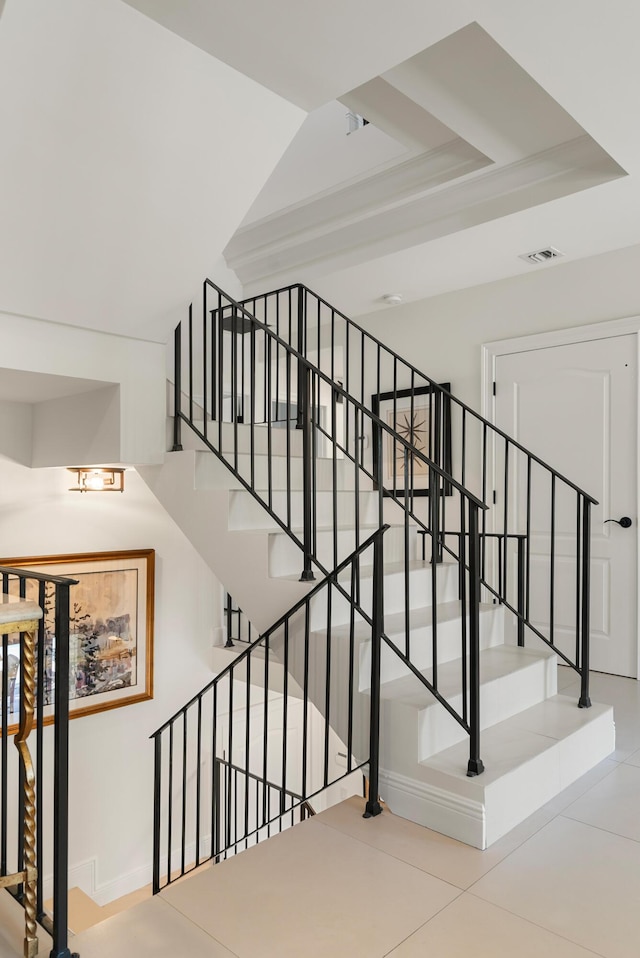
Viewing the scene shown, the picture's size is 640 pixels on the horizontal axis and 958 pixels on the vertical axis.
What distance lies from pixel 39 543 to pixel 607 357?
3849mm

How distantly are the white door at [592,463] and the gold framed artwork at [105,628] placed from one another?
278 cm

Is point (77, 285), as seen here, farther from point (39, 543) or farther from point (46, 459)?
point (39, 543)

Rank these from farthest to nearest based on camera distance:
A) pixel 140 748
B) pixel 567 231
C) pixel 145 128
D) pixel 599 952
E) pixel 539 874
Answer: pixel 140 748 < pixel 567 231 < pixel 145 128 < pixel 539 874 < pixel 599 952

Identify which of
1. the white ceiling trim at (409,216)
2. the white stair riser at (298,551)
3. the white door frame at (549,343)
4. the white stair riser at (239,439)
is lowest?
the white stair riser at (298,551)

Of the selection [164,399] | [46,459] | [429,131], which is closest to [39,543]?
[46,459]

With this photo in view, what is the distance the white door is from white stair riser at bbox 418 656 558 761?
1176 millimetres

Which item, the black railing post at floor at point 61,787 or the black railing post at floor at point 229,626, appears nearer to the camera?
the black railing post at floor at point 61,787

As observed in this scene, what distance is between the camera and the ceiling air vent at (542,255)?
4.39 metres

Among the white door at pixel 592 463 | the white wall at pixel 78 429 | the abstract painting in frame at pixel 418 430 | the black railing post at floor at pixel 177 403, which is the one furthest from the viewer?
the abstract painting in frame at pixel 418 430

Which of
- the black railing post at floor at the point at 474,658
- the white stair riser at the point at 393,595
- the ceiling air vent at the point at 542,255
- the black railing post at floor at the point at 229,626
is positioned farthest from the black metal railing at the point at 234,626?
the ceiling air vent at the point at 542,255

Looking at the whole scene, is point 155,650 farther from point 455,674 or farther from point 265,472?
point 455,674

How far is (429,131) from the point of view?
378cm

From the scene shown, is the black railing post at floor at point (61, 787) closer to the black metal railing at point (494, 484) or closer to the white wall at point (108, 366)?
the white wall at point (108, 366)

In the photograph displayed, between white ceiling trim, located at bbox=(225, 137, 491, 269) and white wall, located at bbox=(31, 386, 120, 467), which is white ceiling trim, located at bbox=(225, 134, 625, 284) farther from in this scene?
white wall, located at bbox=(31, 386, 120, 467)
